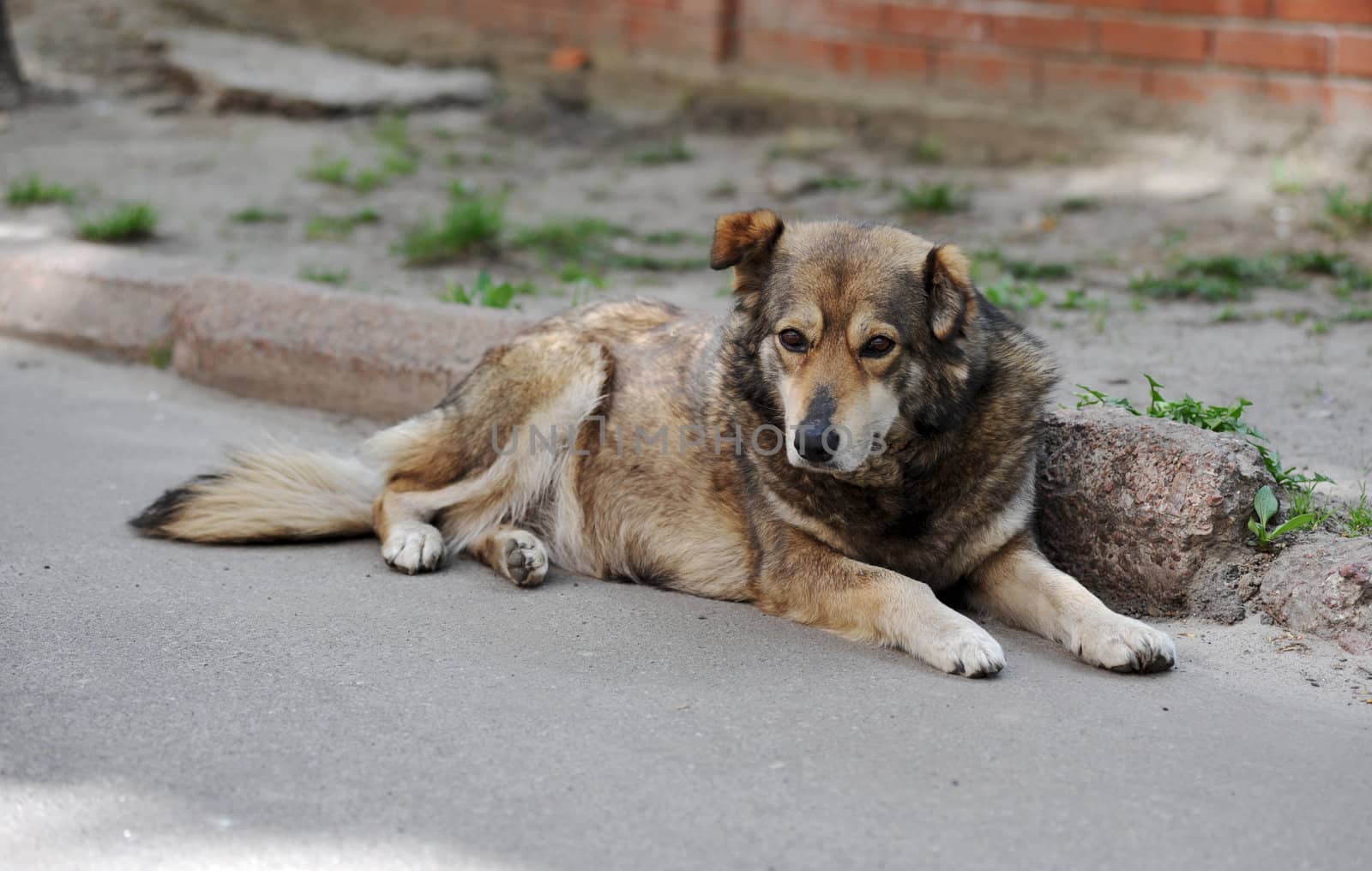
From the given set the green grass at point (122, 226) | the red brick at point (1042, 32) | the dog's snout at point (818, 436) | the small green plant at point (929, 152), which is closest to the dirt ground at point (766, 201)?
the small green plant at point (929, 152)

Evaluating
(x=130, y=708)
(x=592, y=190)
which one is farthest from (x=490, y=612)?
(x=592, y=190)

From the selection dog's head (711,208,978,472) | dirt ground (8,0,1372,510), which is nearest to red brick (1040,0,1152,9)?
dirt ground (8,0,1372,510)

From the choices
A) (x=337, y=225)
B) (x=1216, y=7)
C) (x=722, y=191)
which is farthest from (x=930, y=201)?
(x=337, y=225)

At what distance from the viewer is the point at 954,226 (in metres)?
7.96

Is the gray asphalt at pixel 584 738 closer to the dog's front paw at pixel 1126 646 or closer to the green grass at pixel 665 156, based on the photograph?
the dog's front paw at pixel 1126 646

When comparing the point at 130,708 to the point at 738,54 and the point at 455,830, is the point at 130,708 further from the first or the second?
the point at 738,54

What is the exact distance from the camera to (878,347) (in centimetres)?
376

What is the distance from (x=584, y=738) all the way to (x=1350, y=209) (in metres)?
5.70

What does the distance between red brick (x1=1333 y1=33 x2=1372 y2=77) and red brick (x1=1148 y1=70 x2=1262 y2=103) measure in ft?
1.55

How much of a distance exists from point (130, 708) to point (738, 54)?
8152 millimetres

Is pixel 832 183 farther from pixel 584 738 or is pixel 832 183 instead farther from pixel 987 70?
pixel 584 738

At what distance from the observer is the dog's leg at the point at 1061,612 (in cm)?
355

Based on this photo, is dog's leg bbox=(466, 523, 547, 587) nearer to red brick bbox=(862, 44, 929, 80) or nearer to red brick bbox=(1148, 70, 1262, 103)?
red brick bbox=(1148, 70, 1262, 103)

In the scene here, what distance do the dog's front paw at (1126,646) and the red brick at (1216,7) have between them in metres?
5.81
